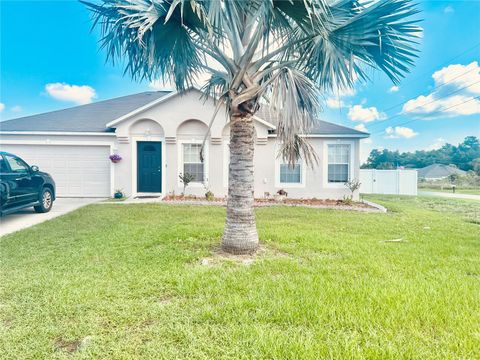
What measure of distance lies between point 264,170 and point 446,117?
29.1 meters

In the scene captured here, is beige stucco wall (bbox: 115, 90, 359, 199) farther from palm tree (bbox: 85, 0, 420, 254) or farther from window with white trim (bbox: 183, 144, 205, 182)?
palm tree (bbox: 85, 0, 420, 254)

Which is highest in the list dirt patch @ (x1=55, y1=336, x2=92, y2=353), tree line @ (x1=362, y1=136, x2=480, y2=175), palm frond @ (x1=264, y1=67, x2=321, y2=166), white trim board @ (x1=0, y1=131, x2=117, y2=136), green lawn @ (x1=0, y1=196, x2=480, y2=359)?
tree line @ (x1=362, y1=136, x2=480, y2=175)

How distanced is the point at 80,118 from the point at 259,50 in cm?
1186

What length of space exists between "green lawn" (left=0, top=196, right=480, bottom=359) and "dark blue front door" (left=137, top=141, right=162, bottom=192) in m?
6.64

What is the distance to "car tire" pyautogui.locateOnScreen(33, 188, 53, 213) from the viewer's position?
8.48 m

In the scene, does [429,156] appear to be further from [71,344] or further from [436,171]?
[71,344]

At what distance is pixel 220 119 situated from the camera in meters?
12.4

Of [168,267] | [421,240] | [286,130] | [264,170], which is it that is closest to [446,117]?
[264,170]

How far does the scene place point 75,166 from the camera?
12578 mm

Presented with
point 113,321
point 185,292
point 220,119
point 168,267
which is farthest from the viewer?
point 220,119

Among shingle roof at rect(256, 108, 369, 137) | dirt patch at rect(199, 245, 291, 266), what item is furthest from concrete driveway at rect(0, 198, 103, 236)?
shingle roof at rect(256, 108, 369, 137)

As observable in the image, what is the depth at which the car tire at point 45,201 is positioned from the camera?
8475 millimetres

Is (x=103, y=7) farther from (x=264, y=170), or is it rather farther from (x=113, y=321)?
(x=264, y=170)

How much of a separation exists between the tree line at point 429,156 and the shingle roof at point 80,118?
38.1 meters
